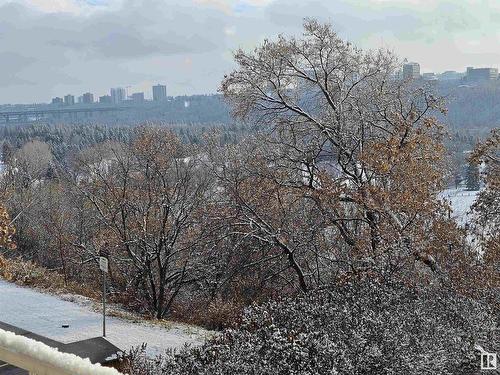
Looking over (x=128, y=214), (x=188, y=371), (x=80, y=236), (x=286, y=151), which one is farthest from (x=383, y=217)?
(x=80, y=236)

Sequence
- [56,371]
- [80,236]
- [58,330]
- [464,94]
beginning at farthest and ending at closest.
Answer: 1. [464,94]
2. [80,236]
3. [58,330]
4. [56,371]

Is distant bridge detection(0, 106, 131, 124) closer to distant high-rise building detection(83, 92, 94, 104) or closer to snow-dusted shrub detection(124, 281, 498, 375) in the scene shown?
distant high-rise building detection(83, 92, 94, 104)

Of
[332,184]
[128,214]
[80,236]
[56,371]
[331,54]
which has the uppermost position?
[331,54]

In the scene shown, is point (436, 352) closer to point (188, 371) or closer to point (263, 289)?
point (188, 371)

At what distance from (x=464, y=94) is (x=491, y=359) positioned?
1120 inches

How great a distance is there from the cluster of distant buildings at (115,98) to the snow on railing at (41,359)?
146472 mm

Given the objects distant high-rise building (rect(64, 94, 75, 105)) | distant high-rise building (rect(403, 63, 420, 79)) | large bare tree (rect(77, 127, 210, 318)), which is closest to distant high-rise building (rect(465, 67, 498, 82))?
distant high-rise building (rect(403, 63, 420, 79))

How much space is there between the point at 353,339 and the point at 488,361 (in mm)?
1698

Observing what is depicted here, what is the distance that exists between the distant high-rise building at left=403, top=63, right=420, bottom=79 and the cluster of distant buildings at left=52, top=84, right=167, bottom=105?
427 feet

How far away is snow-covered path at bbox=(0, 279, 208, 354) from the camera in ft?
41.8

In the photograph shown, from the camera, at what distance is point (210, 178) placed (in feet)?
68.8

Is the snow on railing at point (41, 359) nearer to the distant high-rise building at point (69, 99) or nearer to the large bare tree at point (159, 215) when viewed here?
the large bare tree at point (159, 215)

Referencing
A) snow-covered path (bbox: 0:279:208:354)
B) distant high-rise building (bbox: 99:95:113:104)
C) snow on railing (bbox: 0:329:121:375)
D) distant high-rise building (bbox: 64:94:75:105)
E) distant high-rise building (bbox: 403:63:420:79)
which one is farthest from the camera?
distant high-rise building (bbox: 64:94:75:105)

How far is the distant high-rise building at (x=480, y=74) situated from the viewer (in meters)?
35.0
